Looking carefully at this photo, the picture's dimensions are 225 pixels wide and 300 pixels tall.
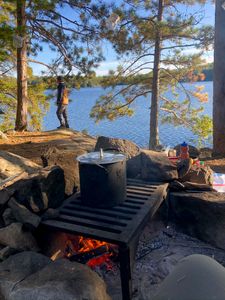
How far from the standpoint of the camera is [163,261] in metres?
2.83

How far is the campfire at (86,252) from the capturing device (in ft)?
9.29

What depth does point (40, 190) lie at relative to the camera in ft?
9.35

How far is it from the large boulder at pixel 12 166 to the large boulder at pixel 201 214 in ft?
6.38

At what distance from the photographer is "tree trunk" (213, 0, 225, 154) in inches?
293

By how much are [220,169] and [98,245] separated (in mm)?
3629

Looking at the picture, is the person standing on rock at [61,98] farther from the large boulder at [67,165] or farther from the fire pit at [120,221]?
the fire pit at [120,221]

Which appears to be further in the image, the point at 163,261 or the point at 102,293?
the point at 163,261

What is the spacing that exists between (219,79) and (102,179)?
19.4ft

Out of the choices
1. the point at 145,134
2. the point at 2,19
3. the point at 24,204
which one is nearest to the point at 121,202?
the point at 24,204

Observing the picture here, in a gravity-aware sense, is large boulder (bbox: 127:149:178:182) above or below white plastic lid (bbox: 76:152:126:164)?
below

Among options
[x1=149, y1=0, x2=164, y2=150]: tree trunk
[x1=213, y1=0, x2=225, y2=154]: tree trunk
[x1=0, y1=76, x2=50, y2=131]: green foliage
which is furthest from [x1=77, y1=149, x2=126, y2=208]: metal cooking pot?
[x1=0, y1=76, x2=50, y2=131]: green foliage

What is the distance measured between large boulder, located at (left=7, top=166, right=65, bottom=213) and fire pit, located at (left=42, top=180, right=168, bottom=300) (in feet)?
0.53

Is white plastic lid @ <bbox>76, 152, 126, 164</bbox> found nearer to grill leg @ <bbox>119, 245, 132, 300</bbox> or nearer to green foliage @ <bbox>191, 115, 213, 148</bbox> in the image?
grill leg @ <bbox>119, 245, 132, 300</bbox>

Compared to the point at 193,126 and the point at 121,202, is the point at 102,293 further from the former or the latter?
the point at 193,126
